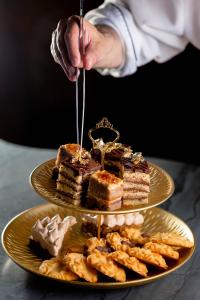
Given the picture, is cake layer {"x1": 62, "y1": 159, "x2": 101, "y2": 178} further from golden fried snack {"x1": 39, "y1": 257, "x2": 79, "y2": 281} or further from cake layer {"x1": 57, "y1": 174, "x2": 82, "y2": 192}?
golden fried snack {"x1": 39, "y1": 257, "x2": 79, "y2": 281}

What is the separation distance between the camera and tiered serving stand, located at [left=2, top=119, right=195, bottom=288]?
1.77 m

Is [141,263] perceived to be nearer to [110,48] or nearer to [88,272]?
[88,272]

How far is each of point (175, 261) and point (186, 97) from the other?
237 cm

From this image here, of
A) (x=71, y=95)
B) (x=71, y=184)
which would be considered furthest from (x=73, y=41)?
(x=71, y=95)

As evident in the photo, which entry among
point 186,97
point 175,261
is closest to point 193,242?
point 175,261

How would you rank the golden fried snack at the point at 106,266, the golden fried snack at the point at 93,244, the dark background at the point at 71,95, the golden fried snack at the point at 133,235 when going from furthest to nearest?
the dark background at the point at 71,95, the golden fried snack at the point at 133,235, the golden fried snack at the point at 93,244, the golden fried snack at the point at 106,266

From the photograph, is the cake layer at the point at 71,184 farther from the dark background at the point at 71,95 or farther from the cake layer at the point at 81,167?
the dark background at the point at 71,95

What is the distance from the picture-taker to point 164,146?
429cm

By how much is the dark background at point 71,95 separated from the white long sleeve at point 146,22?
1.24 meters

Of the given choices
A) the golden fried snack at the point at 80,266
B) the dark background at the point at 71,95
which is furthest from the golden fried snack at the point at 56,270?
the dark background at the point at 71,95

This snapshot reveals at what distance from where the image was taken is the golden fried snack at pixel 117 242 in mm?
1858

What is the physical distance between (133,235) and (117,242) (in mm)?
95

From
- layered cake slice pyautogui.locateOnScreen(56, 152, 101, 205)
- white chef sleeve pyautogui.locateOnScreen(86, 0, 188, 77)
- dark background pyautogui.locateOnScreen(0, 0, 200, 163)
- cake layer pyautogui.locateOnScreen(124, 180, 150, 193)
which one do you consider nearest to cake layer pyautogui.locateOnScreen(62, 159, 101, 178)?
layered cake slice pyautogui.locateOnScreen(56, 152, 101, 205)

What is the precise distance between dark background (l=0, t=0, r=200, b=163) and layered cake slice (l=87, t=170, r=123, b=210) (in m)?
2.31
